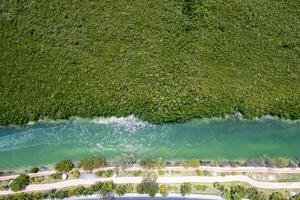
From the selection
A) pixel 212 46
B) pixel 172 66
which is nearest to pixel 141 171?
pixel 172 66

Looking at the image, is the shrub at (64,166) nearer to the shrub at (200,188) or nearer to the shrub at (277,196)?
the shrub at (200,188)

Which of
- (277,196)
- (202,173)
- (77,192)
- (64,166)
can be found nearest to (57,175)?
(64,166)

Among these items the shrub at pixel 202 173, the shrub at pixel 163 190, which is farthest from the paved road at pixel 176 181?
the shrub at pixel 163 190

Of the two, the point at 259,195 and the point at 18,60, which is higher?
the point at 18,60

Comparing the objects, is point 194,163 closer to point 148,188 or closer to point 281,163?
point 148,188

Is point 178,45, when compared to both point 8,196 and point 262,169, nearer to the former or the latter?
point 262,169
